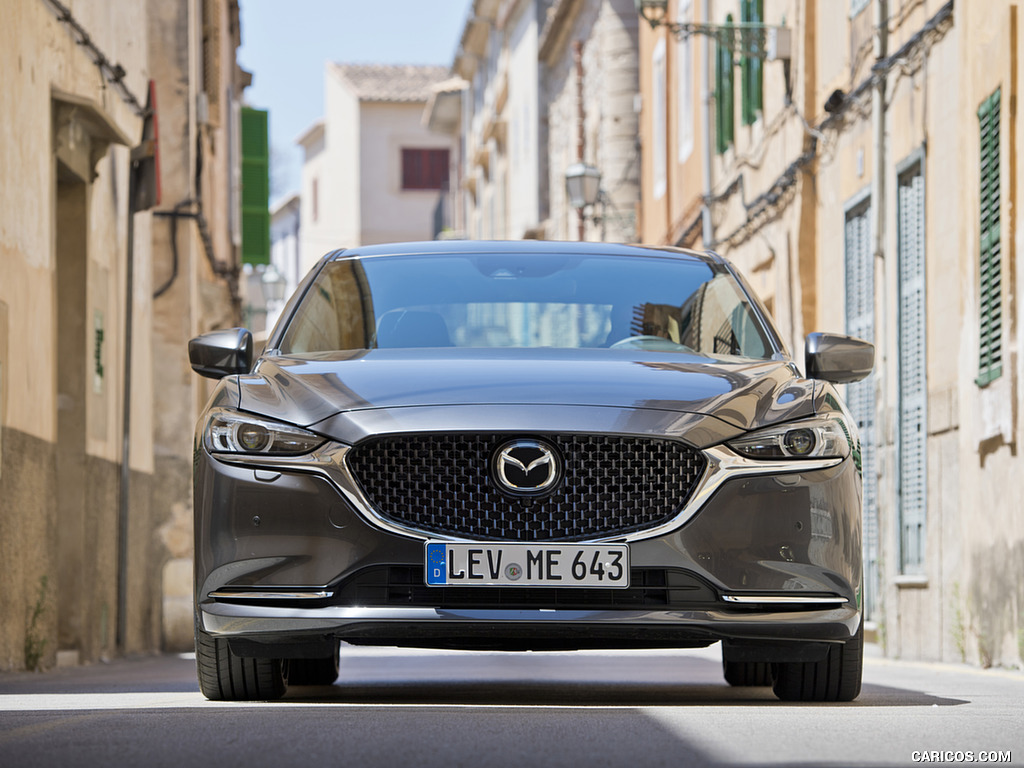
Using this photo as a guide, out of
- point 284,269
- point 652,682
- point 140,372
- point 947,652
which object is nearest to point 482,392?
point 652,682

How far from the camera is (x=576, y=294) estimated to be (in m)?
7.20

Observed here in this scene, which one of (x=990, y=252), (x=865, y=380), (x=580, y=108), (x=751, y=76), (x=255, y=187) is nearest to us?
(x=990, y=252)

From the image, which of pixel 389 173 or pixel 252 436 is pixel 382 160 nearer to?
pixel 389 173

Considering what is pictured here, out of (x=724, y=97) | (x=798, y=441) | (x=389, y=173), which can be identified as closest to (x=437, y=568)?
(x=798, y=441)

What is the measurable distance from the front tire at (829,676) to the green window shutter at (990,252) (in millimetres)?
4617

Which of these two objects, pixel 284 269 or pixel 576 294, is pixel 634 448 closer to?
pixel 576 294

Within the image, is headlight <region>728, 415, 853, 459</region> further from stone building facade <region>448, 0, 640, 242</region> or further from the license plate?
stone building facade <region>448, 0, 640, 242</region>

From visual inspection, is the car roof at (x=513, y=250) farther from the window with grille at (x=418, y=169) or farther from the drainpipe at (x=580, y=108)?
the window with grille at (x=418, y=169)

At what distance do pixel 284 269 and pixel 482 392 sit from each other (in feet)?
234

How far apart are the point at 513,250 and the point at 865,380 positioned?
7.60m

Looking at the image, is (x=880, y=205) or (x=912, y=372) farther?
(x=880, y=205)

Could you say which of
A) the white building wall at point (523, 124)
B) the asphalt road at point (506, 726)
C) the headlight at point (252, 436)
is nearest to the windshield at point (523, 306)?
the headlight at point (252, 436)

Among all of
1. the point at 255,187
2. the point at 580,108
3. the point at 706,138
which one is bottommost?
the point at 706,138

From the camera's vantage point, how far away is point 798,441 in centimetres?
591
